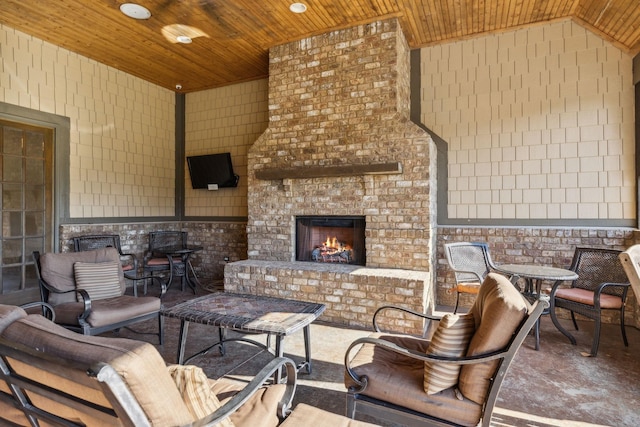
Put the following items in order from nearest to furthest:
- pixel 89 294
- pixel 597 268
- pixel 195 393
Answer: pixel 195 393 → pixel 89 294 → pixel 597 268

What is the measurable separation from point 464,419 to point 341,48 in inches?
171

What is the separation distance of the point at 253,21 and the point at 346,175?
2212mm

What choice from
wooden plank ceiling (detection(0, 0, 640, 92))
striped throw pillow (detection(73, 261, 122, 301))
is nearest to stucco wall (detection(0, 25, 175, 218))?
wooden plank ceiling (detection(0, 0, 640, 92))

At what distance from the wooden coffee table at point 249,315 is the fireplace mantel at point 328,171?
6.57 feet

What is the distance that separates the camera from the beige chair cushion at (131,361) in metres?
0.99

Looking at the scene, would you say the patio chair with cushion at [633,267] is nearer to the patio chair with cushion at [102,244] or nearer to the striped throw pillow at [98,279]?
the striped throw pillow at [98,279]

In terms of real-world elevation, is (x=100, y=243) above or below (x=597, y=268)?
above

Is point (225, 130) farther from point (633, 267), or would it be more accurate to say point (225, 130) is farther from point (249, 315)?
point (633, 267)

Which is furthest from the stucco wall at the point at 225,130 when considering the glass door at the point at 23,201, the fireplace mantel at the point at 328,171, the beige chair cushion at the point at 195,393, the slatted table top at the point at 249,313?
the beige chair cushion at the point at 195,393

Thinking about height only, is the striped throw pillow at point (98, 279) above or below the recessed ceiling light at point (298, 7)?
below

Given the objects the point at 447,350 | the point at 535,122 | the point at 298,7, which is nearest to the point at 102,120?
the point at 298,7

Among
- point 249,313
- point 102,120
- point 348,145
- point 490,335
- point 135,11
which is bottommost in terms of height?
point 249,313

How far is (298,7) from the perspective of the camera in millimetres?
3953

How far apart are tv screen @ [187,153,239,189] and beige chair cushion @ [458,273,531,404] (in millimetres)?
5226
